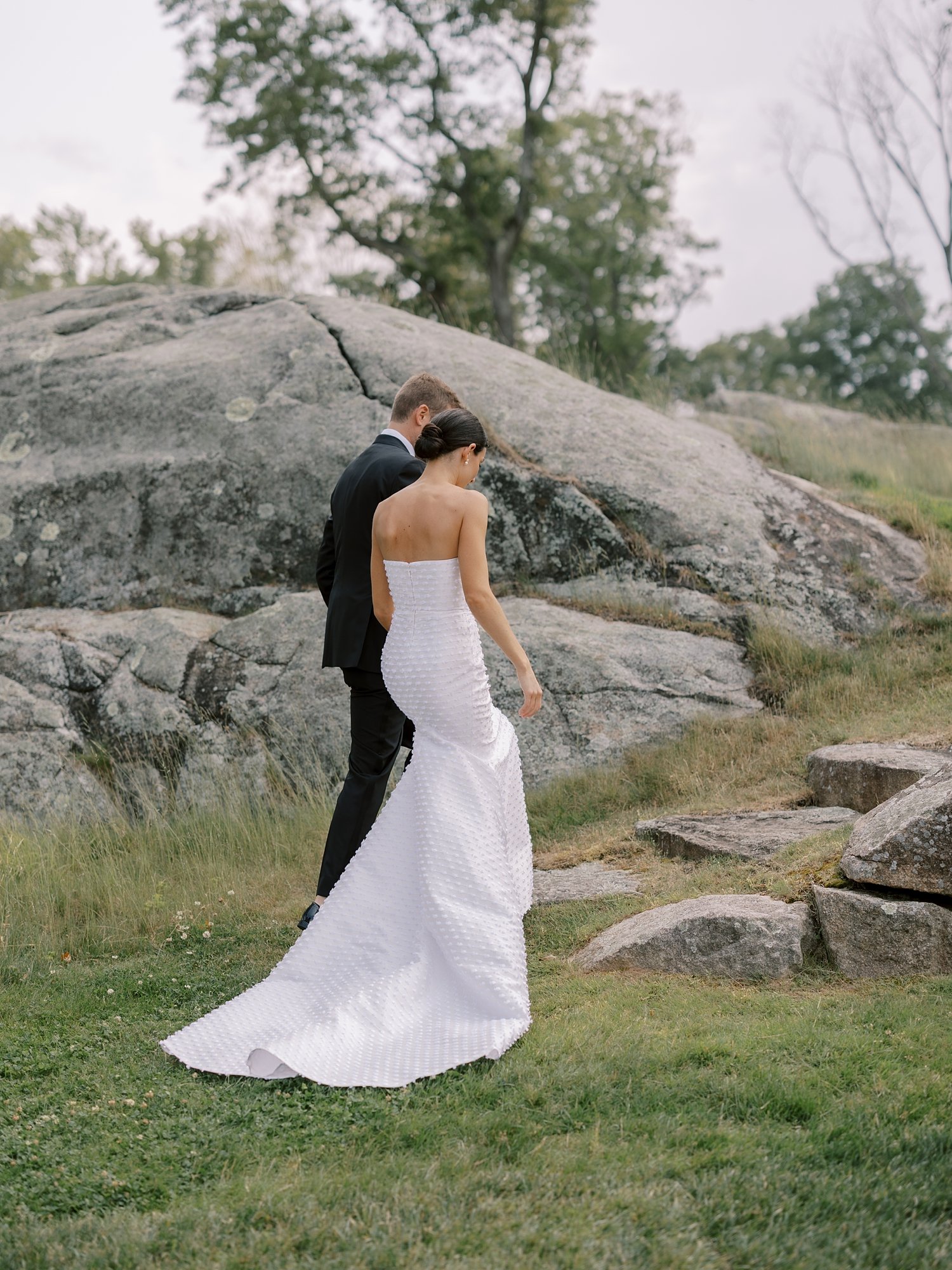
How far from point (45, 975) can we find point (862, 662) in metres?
6.03

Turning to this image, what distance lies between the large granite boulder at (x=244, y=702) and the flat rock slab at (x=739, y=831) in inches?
51.2

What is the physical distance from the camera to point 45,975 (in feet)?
17.1

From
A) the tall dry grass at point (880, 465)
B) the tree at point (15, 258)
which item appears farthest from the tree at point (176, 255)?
the tall dry grass at point (880, 465)

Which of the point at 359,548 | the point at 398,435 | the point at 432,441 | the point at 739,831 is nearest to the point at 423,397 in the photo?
the point at 398,435

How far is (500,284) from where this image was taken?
908 inches

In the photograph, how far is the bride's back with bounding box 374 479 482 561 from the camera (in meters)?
4.54

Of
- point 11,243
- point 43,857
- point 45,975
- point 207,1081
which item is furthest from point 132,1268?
point 11,243

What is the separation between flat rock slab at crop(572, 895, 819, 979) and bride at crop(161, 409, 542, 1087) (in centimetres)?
53

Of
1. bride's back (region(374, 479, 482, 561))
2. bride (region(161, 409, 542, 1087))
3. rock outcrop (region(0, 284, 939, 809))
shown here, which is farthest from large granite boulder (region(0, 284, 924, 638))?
bride's back (region(374, 479, 482, 561))

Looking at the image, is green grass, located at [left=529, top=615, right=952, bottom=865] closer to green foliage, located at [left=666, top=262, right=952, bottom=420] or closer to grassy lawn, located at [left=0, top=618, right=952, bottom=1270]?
grassy lawn, located at [left=0, top=618, right=952, bottom=1270]

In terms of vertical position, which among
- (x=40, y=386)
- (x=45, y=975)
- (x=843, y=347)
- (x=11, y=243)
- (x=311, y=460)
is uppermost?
(x=11, y=243)

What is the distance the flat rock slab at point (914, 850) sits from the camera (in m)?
4.26

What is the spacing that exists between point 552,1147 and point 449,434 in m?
2.78

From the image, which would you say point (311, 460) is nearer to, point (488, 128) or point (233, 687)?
point (233, 687)
